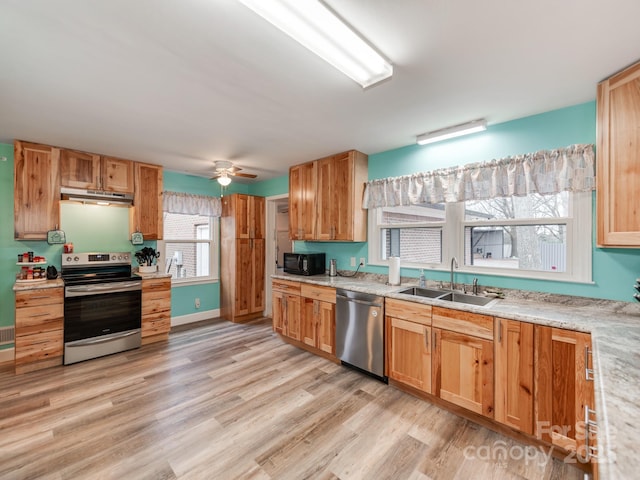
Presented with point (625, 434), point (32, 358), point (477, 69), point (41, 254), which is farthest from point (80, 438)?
point (477, 69)

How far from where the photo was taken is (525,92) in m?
2.05

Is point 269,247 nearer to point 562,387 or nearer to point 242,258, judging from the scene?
point 242,258

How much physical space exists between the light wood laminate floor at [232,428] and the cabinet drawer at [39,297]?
0.75 meters

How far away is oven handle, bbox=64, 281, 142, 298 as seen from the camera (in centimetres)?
311

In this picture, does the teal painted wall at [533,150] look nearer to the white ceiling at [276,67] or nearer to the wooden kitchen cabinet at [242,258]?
the white ceiling at [276,67]

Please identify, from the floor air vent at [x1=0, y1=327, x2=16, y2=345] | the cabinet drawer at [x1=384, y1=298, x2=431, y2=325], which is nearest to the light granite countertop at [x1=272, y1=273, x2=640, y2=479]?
the cabinet drawer at [x1=384, y1=298, x2=431, y2=325]

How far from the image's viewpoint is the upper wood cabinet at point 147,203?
3838 millimetres

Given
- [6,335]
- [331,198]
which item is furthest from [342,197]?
[6,335]

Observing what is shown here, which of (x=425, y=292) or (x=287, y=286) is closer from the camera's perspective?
(x=425, y=292)

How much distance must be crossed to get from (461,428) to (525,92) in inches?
103

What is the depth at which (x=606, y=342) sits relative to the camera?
140 centimetres

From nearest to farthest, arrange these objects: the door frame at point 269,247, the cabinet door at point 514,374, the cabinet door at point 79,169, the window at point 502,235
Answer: the cabinet door at point 514,374, the window at point 502,235, the cabinet door at point 79,169, the door frame at point 269,247

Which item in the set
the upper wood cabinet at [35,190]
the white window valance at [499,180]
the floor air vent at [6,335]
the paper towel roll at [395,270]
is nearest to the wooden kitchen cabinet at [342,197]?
the white window valance at [499,180]

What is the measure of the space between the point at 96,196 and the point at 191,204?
53.1 inches
